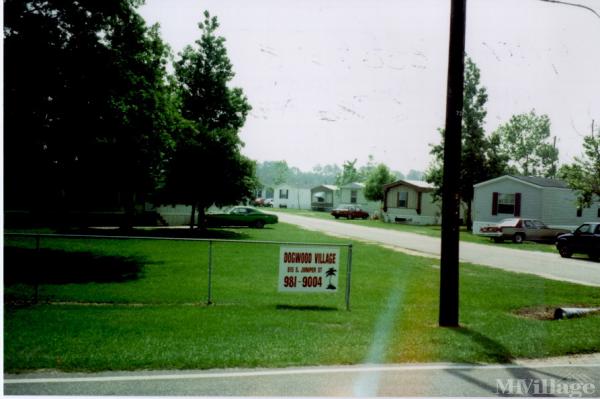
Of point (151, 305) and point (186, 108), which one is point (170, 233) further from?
point (151, 305)

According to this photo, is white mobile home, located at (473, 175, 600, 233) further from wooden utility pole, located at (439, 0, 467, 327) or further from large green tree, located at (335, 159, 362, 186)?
large green tree, located at (335, 159, 362, 186)

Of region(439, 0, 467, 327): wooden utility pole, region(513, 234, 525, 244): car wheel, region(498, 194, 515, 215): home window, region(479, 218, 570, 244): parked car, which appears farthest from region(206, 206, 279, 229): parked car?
region(439, 0, 467, 327): wooden utility pole

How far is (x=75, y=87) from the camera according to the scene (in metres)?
13.2

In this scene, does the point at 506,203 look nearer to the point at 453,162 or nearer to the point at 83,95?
the point at 453,162

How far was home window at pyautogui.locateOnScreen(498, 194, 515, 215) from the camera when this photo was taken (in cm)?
3312

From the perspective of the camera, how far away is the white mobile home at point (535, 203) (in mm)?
31016

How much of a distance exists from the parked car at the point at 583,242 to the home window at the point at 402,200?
1034 inches

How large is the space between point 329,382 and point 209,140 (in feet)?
66.8

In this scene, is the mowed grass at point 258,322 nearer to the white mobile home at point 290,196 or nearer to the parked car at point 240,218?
the parked car at point 240,218

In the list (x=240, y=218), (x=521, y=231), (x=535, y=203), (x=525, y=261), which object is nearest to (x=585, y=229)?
(x=525, y=261)

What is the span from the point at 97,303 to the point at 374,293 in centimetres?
613

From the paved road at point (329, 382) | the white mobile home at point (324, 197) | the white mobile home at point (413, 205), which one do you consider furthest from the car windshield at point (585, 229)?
the white mobile home at point (324, 197)

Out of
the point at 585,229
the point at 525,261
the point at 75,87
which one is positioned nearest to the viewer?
the point at 75,87

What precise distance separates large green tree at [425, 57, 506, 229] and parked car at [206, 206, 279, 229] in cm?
1698
